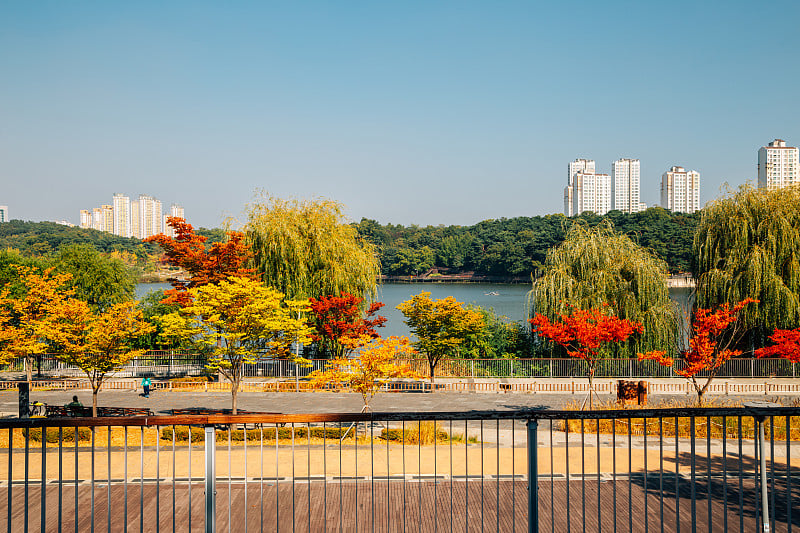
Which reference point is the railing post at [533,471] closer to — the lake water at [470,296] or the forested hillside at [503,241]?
the lake water at [470,296]

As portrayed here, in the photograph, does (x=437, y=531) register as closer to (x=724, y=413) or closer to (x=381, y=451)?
(x=724, y=413)

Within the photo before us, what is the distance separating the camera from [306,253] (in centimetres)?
2767

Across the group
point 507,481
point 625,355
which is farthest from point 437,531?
point 625,355

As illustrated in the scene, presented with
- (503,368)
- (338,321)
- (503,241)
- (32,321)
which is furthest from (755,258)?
(503,241)

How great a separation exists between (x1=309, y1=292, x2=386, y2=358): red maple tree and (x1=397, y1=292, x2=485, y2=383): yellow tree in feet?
4.90

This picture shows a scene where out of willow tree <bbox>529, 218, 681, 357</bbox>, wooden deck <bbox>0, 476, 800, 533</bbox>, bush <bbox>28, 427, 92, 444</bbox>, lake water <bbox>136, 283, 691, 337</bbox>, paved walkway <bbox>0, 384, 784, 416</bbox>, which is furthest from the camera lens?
lake water <bbox>136, 283, 691, 337</bbox>

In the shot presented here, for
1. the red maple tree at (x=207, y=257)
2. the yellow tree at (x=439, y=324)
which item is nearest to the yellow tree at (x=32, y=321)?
the red maple tree at (x=207, y=257)

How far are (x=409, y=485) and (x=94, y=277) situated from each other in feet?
119

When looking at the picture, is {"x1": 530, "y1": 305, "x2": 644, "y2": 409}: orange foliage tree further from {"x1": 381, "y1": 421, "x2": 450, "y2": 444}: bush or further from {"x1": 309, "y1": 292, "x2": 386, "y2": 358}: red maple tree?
{"x1": 309, "y1": 292, "x2": 386, "y2": 358}: red maple tree

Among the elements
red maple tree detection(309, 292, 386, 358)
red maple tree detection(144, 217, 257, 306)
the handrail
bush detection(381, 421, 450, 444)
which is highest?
red maple tree detection(144, 217, 257, 306)

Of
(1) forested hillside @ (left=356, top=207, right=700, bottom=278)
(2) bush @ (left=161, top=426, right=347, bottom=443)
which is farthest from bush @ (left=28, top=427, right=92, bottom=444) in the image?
(1) forested hillside @ (left=356, top=207, right=700, bottom=278)

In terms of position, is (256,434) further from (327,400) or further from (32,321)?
(32,321)

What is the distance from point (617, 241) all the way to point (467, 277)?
60856 millimetres

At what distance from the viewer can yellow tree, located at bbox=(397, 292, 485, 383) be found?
2461cm
